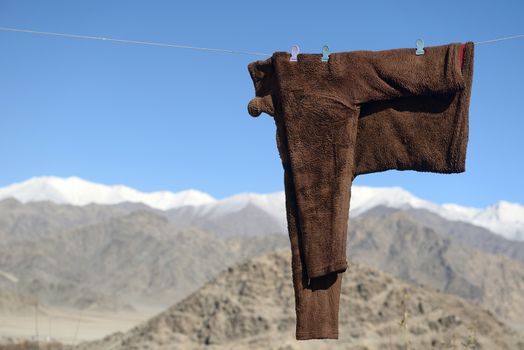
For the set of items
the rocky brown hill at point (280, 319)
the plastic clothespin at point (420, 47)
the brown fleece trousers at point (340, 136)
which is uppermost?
the plastic clothespin at point (420, 47)

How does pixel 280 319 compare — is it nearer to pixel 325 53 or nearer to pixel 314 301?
pixel 314 301

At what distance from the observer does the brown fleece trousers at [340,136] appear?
13.6 ft

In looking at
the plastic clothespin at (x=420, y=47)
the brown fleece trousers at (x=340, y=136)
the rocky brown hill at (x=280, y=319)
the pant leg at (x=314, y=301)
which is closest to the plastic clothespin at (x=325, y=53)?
the brown fleece trousers at (x=340, y=136)

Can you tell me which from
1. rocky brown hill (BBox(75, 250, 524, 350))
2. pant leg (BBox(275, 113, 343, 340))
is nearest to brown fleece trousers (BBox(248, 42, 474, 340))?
pant leg (BBox(275, 113, 343, 340))

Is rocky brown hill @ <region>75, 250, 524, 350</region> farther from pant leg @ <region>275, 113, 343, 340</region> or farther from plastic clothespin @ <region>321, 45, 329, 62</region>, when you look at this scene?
plastic clothespin @ <region>321, 45, 329, 62</region>

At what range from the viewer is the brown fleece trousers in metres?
4.13

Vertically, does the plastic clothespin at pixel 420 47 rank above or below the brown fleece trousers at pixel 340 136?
above

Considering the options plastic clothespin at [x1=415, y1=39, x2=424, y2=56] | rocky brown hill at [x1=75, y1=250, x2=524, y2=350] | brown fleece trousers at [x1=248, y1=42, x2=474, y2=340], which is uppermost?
plastic clothespin at [x1=415, y1=39, x2=424, y2=56]

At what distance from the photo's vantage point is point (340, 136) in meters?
4.25

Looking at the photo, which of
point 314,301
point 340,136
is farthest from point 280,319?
point 340,136

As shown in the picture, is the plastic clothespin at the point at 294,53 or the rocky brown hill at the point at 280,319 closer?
the plastic clothespin at the point at 294,53

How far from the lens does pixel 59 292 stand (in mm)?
50344

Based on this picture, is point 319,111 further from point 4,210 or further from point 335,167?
point 4,210

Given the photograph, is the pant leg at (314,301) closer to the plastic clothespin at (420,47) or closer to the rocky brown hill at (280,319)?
the plastic clothespin at (420,47)
